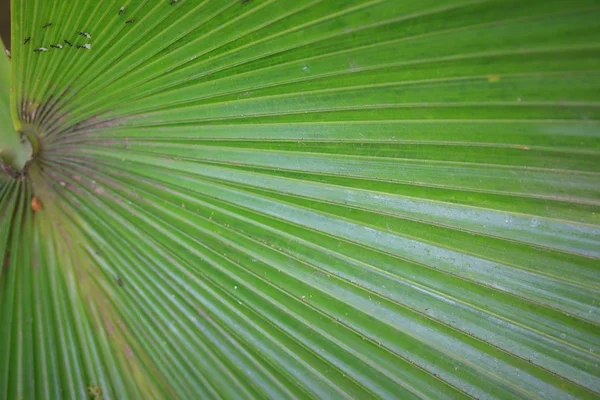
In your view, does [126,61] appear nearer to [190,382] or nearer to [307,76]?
[307,76]

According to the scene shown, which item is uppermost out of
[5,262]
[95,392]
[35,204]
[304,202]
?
[304,202]

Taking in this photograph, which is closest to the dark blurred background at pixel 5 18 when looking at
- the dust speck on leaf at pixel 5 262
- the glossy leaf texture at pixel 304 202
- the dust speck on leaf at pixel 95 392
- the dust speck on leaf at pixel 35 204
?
the glossy leaf texture at pixel 304 202

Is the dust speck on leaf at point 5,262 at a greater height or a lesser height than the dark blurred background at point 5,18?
lesser

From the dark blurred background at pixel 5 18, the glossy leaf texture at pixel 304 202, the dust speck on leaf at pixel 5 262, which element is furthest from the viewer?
the dark blurred background at pixel 5 18

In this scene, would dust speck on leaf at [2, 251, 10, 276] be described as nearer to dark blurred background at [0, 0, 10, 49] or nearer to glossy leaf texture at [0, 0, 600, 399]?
glossy leaf texture at [0, 0, 600, 399]

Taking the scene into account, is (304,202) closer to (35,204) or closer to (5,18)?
(35,204)

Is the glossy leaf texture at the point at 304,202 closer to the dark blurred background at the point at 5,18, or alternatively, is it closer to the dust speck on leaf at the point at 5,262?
the dust speck on leaf at the point at 5,262

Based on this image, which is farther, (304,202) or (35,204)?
(35,204)

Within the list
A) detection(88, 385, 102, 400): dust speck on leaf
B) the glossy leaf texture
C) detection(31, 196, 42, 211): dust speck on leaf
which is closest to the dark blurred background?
the glossy leaf texture

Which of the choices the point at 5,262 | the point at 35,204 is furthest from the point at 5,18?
the point at 5,262
